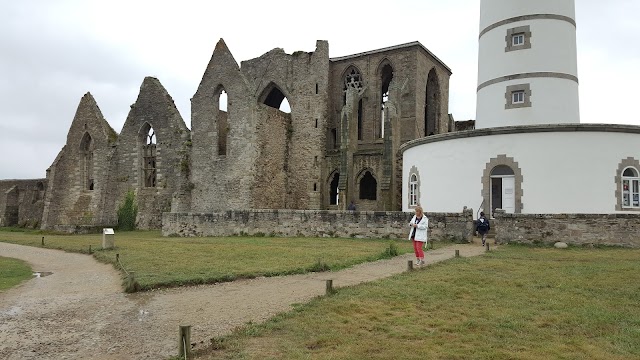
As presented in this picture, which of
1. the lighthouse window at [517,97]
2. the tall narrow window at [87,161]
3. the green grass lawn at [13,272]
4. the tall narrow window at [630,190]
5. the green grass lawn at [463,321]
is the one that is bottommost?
Answer: the green grass lawn at [13,272]

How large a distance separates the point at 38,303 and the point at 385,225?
41.7ft

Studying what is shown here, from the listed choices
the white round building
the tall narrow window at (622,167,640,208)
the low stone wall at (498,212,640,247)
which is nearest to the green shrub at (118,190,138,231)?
the white round building

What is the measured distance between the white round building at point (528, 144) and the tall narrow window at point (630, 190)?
0.11ft

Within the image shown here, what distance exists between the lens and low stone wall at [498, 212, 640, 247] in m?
14.1

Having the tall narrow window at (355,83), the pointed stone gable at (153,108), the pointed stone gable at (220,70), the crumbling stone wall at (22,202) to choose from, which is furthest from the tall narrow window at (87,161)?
the tall narrow window at (355,83)

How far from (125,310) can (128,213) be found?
2611 cm

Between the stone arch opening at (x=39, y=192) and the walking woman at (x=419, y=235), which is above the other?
the stone arch opening at (x=39, y=192)

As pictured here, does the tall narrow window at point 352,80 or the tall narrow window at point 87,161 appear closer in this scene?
the tall narrow window at point 352,80

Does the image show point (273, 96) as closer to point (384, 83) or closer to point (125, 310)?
point (384, 83)

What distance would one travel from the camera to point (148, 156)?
32812 mm

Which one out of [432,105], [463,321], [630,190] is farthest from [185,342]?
[432,105]

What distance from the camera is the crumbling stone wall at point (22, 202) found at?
36469mm

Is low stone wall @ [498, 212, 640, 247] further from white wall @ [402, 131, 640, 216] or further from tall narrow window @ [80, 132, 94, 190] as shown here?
tall narrow window @ [80, 132, 94, 190]

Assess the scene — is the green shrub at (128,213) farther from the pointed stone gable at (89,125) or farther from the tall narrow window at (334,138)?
the tall narrow window at (334,138)
